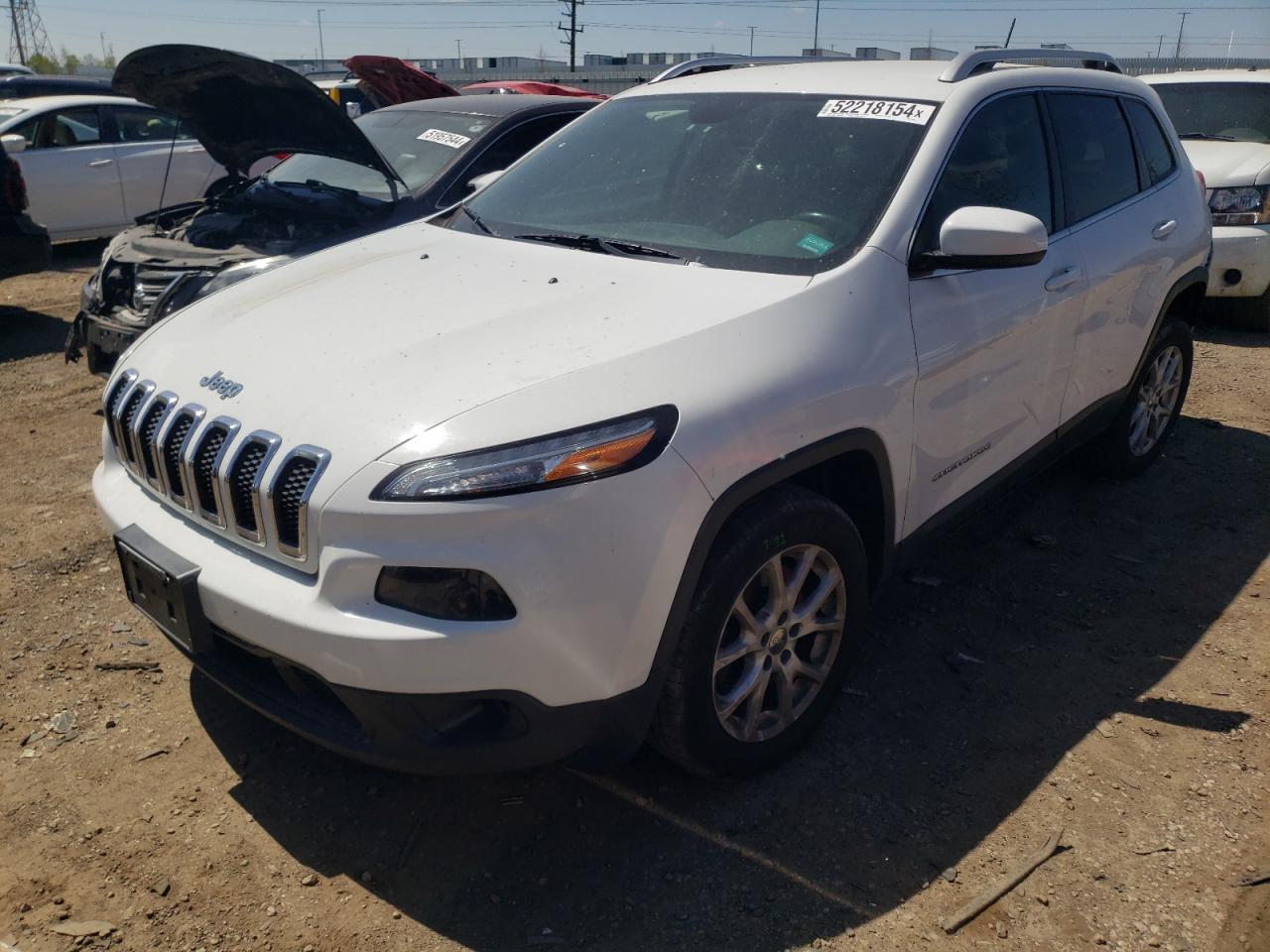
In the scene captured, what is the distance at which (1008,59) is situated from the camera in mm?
3656

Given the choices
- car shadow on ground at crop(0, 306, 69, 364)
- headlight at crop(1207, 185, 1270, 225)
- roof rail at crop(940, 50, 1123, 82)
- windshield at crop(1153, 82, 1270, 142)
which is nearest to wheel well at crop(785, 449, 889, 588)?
roof rail at crop(940, 50, 1123, 82)

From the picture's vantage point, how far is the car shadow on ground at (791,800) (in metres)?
2.49

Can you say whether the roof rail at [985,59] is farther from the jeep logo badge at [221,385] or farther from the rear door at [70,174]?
the rear door at [70,174]

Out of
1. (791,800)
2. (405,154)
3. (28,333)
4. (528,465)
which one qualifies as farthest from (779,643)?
(28,333)

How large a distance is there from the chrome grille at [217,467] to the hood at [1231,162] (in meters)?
7.37

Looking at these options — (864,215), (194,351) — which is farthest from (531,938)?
(864,215)

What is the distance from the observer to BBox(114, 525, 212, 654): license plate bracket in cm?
246

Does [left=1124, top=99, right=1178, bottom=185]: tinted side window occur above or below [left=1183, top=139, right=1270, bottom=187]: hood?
above

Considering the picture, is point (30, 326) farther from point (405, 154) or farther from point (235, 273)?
point (235, 273)

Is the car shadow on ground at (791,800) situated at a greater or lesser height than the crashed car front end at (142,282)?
lesser

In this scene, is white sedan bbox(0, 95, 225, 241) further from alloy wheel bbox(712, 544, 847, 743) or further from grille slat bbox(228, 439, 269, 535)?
alloy wheel bbox(712, 544, 847, 743)

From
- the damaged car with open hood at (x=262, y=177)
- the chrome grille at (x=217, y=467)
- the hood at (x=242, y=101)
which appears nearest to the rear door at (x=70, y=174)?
the damaged car with open hood at (x=262, y=177)

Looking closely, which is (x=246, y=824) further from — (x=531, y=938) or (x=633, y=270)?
(x=633, y=270)

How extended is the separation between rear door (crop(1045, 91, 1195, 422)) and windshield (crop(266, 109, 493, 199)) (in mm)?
3576
